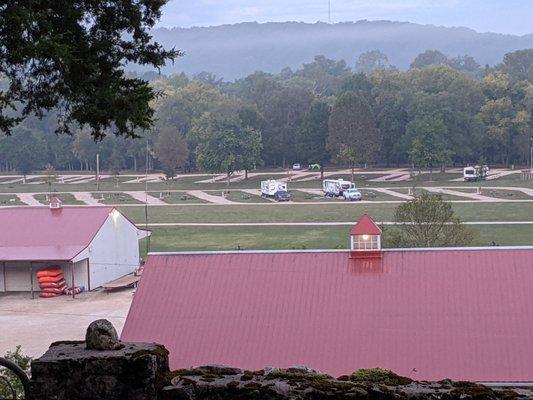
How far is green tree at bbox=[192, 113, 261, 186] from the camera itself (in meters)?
81.4

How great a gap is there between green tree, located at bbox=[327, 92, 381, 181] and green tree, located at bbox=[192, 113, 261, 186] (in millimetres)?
6979

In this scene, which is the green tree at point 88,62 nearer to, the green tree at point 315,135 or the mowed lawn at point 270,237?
the mowed lawn at point 270,237

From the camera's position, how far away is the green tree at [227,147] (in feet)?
267

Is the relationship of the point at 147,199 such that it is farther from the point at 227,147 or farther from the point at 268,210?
the point at 227,147

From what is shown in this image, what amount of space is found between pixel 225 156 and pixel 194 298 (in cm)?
6232

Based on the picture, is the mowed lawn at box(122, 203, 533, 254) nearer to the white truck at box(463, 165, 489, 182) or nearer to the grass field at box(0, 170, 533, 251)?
the grass field at box(0, 170, 533, 251)

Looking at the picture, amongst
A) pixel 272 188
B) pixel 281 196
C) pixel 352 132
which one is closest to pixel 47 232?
pixel 281 196

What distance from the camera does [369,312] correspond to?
1884 centimetres

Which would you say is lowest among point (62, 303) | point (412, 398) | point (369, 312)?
point (62, 303)

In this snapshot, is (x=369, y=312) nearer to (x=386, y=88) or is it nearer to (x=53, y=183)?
(x=53, y=183)

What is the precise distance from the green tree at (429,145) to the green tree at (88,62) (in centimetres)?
7118

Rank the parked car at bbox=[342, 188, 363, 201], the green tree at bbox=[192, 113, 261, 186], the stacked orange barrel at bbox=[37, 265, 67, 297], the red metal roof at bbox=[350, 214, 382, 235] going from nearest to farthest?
the red metal roof at bbox=[350, 214, 382, 235] < the stacked orange barrel at bbox=[37, 265, 67, 297] < the parked car at bbox=[342, 188, 363, 201] < the green tree at bbox=[192, 113, 261, 186]

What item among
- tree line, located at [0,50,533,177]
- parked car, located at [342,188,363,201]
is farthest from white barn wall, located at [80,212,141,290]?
tree line, located at [0,50,533,177]

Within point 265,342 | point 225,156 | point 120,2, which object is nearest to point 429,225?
point 265,342
